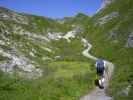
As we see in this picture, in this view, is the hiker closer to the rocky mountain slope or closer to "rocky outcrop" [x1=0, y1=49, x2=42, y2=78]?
the rocky mountain slope

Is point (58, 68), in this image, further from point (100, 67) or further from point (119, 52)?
point (100, 67)

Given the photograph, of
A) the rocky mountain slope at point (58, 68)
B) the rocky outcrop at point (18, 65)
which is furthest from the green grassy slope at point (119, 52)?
the rocky outcrop at point (18, 65)

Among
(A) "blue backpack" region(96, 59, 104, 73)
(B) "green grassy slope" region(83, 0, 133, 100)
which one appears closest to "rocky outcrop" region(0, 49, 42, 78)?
(B) "green grassy slope" region(83, 0, 133, 100)

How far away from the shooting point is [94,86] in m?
36.4

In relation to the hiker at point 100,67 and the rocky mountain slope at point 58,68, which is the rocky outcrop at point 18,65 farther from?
the hiker at point 100,67

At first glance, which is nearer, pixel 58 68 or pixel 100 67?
pixel 100 67

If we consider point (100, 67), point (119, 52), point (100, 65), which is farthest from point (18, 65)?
point (100, 65)

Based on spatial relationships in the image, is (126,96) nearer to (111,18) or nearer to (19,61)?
(19,61)

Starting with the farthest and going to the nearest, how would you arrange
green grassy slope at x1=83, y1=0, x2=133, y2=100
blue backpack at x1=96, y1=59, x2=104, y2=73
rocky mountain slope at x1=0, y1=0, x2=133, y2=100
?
green grassy slope at x1=83, y1=0, x2=133, y2=100 < blue backpack at x1=96, y1=59, x2=104, y2=73 < rocky mountain slope at x1=0, y1=0, x2=133, y2=100

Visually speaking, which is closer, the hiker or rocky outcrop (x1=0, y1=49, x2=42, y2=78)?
the hiker

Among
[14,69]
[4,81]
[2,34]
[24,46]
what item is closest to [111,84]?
[4,81]

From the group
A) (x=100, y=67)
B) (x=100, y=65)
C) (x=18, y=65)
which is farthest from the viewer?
(x=18, y=65)

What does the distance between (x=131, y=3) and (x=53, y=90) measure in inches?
3960

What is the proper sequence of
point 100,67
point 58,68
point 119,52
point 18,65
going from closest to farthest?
1. point 100,67
2. point 58,68
3. point 18,65
4. point 119,52
